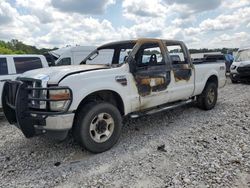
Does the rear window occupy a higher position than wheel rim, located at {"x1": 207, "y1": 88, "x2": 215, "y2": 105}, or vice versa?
the rear window

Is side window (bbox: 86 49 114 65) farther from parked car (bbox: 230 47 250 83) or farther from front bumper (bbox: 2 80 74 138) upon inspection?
parked car (bbox: 230 47 250 83)

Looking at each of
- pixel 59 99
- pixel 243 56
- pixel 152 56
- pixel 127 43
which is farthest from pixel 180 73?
pixel 243 56

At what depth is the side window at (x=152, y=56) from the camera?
547cm

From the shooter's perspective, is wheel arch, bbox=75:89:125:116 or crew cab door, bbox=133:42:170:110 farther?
crew cab door, bbox=133:42:170:110

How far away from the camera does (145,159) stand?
4.20 m

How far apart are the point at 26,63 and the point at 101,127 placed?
4.33 meters

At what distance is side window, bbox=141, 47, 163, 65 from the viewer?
215 inches

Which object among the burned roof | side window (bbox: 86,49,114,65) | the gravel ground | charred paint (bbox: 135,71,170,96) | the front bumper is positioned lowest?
the gravel ground

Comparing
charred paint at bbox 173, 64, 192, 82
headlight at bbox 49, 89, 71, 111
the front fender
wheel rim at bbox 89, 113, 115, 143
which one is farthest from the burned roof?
headlight at bbox 49, 89, 71, 111

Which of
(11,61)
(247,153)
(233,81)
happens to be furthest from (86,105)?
(233,81)

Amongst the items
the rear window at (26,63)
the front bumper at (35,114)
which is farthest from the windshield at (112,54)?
the rear window at (26,63)

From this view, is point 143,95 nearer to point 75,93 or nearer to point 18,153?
point 75,93

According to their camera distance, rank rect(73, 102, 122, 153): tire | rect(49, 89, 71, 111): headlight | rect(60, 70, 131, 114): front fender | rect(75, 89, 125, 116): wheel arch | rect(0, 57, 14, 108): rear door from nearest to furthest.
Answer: rect(49, 89, 71, 111): headlight, rect(60, 70, 131, 114): front fender, rect(73, 102, 122, 153): tire, rect(75, 89, 125, 116): wheel arch, rect(0, 57, 14, 108): rear door

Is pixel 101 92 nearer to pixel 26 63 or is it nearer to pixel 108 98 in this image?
pixel 108 98
